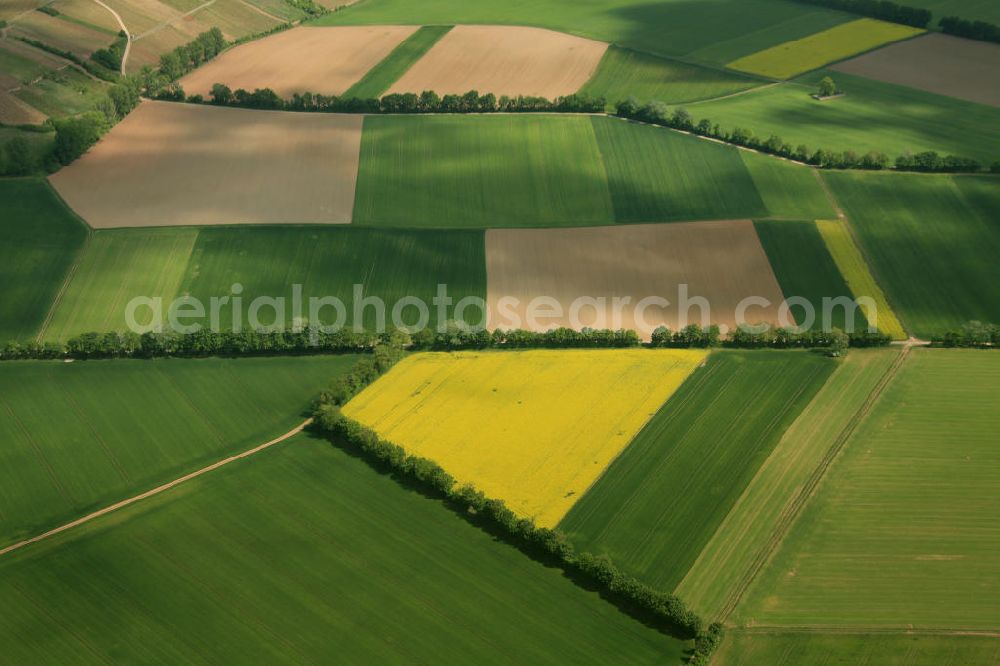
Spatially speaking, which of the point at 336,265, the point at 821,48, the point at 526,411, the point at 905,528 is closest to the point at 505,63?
the point at 821,48

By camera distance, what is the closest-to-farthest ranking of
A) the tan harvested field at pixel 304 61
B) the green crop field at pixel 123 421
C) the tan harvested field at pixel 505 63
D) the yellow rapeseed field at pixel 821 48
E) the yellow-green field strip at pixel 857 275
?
the green crop field at pixel 123 421 → the yellow-green field strip at pixel 857 275 → the tan harvested field at pixel 505 63 → the tan harvested field at pixel 304 61 → the yellow rapeseed field at pixel 821 48

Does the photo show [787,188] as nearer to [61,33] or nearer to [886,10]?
[886,10]

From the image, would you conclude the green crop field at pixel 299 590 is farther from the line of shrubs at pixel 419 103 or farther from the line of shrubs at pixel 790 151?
the line of shrubs at pixel 790 151

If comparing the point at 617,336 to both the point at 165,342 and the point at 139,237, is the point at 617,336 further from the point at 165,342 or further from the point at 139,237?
the point at 139,237

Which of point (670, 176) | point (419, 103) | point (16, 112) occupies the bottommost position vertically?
point (670, 176)

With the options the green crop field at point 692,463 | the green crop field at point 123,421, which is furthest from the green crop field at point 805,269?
the green crop field at point 123,421

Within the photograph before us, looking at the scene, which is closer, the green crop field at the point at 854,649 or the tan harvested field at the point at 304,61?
the green crop field at the point at 854,649

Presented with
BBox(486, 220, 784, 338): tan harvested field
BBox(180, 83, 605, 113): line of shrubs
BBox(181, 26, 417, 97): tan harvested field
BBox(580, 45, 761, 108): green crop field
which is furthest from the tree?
BBox(181, 26, 417, 97): tan harvested field

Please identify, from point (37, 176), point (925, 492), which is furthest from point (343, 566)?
point (37, 176)

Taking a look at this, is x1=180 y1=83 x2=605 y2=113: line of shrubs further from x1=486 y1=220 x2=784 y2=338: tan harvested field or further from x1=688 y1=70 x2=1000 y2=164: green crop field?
x1=486 y1=220 x2=784 y2=338: tan harvested field
